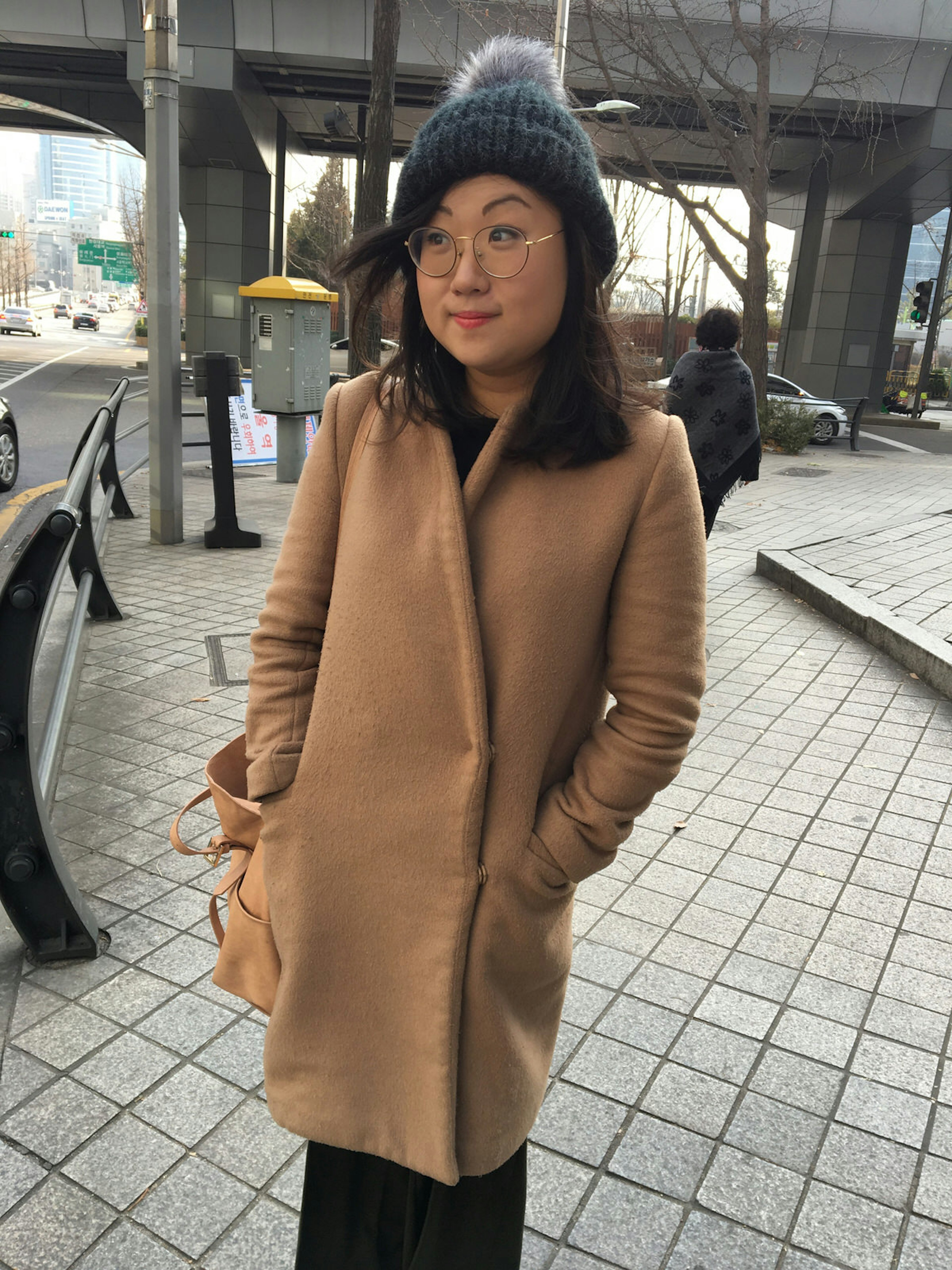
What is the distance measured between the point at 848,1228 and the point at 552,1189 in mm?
595

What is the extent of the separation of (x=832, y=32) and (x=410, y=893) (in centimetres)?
2260

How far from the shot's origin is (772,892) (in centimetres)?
337

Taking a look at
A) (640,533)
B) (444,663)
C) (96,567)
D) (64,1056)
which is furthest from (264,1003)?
(96,567)

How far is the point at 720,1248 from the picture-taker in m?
2.00

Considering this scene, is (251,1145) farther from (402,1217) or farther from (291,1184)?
(402,1217)

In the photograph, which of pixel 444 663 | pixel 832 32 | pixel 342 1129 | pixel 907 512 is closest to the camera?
pixel 444 663

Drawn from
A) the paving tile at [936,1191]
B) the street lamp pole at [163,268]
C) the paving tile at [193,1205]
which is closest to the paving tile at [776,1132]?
the paving tile at [936,1191]

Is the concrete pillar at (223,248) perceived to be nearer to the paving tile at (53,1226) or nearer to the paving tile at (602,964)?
the paving tile at (602,964)

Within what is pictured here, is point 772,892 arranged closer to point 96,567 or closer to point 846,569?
point 96,567

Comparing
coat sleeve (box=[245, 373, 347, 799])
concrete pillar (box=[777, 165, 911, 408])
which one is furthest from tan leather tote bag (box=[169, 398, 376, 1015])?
concrete pillar (box=[777, 165, 911, 408])

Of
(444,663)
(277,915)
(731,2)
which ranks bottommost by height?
(277,915)

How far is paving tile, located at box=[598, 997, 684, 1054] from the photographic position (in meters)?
2.59

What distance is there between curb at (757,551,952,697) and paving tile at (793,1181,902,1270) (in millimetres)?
3606

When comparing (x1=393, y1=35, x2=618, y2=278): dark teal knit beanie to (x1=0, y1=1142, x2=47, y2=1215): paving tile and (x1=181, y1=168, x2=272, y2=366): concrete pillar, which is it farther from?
(x1=181, y1=168, x2=272, y2=366): concrete pillar
